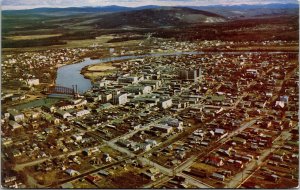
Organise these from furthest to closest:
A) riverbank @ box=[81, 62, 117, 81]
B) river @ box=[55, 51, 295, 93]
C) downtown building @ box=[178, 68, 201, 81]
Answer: riverbank @ box=[81, 62, 117, 81], downtown building @ box=[178, 68, 201, 81], river @ box=[55, 51, 295, 93]

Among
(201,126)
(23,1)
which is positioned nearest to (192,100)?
(201,126)

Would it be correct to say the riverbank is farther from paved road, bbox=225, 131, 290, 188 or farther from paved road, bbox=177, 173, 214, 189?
paved road, bbox=177, 173, 214, 189

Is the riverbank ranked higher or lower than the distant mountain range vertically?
lower

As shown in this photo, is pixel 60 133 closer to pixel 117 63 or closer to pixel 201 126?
pixel 201 126

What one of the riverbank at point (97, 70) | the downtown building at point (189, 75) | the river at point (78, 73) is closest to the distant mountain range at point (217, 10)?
the river at point (78, 73)

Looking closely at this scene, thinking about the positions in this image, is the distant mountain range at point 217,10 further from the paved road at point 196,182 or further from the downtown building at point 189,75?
the paved road at point 196,182

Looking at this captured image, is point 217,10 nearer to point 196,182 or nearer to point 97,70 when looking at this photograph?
point 196,182

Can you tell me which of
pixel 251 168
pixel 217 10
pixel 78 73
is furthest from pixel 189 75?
pixel 251 168

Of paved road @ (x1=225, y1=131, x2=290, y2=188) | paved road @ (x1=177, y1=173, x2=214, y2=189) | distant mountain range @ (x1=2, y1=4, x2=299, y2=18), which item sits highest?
distant mountain range @ (x1=2, y1=4, x2=299, y2=18)

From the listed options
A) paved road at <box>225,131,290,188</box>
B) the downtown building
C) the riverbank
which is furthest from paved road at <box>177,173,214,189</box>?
the riverbank

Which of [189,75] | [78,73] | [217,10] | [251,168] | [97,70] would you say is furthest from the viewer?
[97,70]

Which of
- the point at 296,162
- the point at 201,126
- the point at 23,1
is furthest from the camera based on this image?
the point at 201,126
